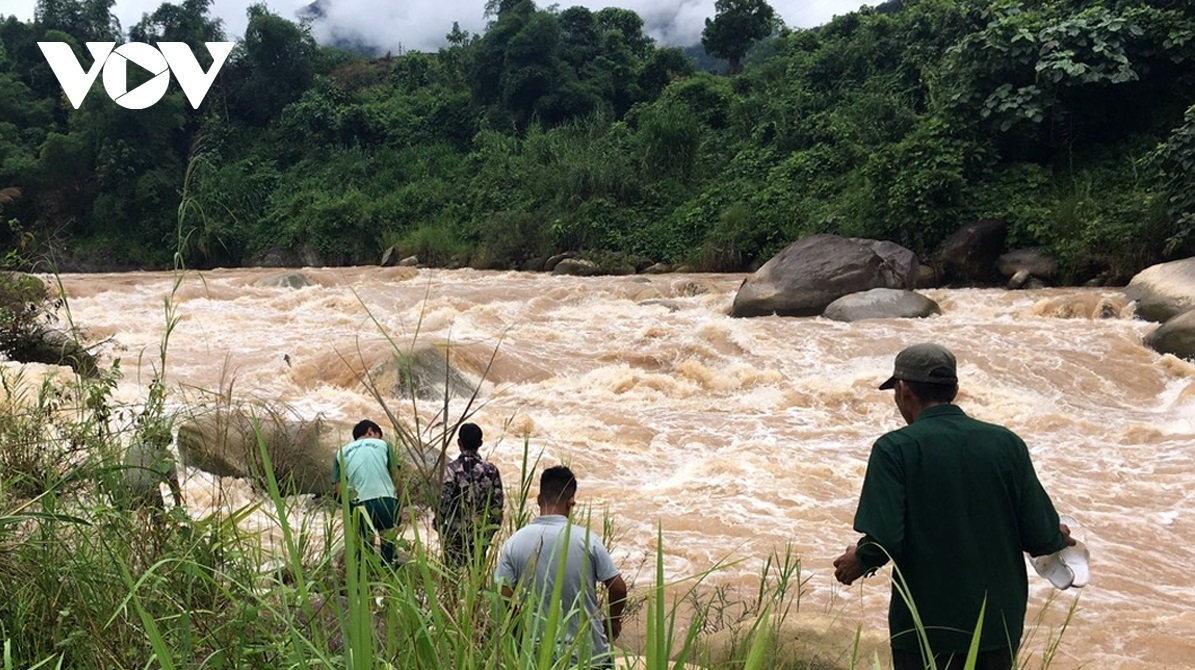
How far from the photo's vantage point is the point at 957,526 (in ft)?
7.80

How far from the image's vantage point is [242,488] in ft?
13.4

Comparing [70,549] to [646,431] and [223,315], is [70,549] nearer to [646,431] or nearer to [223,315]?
[646,431]

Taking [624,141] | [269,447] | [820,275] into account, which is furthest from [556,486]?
[624,141]

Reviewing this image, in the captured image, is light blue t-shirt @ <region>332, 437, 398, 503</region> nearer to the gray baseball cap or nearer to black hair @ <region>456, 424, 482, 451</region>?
black hair @ <region>456, 424, 482, 451</region>

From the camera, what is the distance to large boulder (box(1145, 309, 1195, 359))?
30.6ft

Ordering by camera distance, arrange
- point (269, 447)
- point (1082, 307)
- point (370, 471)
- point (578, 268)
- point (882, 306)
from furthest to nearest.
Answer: point (578, 268), point (882, 306), point (1082, 307), point (269, 447), point (370, 471)

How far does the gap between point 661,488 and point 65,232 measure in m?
30.6

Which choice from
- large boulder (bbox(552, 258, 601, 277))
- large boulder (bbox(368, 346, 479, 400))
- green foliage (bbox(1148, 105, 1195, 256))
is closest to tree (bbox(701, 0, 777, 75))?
large boulder (bbox(552, 258, 601, 277))

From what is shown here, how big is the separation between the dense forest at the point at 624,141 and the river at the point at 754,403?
8.20 feet

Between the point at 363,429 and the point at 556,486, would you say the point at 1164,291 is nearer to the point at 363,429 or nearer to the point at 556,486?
the point at 363,429

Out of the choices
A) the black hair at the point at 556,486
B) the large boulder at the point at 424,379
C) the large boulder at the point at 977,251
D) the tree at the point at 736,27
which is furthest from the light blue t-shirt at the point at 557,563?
the tree at the point at 736,27

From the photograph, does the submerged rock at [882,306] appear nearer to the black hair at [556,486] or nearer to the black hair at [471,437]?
the black hair at [471,437]

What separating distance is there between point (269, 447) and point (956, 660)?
144 inches

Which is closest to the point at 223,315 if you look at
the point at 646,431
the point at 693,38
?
the point at 646,431
